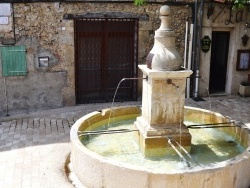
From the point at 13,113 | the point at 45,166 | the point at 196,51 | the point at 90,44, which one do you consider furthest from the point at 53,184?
the point at 196,51

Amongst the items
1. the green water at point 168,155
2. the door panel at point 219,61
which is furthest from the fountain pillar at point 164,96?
the door panel at point 219,61

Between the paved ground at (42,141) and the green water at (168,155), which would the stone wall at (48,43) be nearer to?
the paved ground at (42,141)

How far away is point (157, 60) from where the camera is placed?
5562 millimetres

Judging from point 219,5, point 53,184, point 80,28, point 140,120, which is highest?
point 219,5

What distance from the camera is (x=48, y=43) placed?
9422 mm

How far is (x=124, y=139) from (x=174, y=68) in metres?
1.71

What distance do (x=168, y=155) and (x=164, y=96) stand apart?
1014 mm

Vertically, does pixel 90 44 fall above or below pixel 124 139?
above

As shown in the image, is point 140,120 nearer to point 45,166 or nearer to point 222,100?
point 45,166

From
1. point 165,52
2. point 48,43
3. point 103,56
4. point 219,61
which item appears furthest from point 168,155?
point 219,61

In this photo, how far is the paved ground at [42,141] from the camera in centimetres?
557

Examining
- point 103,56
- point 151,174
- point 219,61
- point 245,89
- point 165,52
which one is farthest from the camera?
point 219,61

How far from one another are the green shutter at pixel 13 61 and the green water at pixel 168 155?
3.77 m

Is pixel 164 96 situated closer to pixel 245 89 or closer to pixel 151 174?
pixel 151 174
